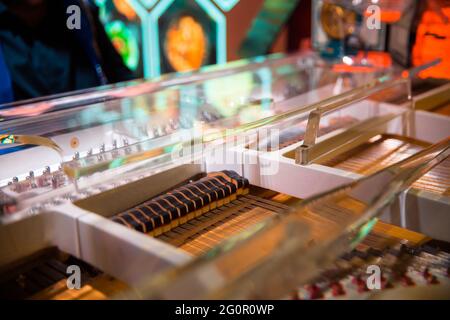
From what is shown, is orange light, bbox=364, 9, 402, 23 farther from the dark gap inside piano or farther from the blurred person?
the dark gap inside piano

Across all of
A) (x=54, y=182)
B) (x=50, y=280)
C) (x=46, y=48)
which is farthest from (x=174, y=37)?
(x=50, y=280)

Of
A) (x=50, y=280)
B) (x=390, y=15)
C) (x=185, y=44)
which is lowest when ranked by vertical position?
(x=50, y=280)

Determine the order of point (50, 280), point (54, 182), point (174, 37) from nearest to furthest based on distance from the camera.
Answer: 1. point (50, 280)
2. point (54, 182)
3. point (174, 37)

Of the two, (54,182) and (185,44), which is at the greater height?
(185,44)

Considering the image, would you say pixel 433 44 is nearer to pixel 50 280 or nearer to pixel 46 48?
pixel 46 48

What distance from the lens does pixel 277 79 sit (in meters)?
3.39

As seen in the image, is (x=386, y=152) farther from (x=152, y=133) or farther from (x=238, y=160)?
(x=152, y=133)

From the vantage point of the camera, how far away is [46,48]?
3.71 meters

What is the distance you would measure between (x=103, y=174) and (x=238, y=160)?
542 mm

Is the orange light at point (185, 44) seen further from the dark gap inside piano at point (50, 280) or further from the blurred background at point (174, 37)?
the dark gap inside piano at point (50, 280)

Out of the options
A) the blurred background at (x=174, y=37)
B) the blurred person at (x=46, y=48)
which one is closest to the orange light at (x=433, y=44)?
the blurred background at (x=174, y=37)

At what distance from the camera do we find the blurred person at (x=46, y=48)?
3.57 metres

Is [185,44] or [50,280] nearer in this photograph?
[50,280]
